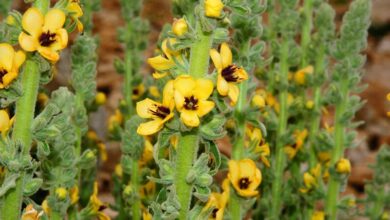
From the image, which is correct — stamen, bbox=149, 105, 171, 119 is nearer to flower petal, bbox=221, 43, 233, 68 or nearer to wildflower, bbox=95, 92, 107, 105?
flower petal, bbox=221, 43, 233, 68

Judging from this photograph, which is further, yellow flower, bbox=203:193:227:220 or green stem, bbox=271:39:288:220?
green stem, bbox=271:39:288:220

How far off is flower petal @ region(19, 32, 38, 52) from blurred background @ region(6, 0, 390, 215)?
279cm

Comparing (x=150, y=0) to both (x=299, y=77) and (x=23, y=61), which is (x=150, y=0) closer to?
(x=299, y=77)

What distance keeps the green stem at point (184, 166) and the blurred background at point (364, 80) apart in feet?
9.11

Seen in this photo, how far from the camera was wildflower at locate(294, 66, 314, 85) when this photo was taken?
314 centimetres

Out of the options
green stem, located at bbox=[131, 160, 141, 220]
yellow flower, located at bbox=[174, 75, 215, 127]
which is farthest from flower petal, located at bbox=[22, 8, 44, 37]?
green stem, located at bbox=[131, 160, 141, 220]

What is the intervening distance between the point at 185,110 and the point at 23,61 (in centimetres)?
40

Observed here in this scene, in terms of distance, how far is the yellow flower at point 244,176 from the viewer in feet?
7.92

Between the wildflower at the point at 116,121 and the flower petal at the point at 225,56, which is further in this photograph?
the wildflower at the point at 116,121

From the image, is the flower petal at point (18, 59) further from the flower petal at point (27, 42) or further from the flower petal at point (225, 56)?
the flower petal at point (225, 56)

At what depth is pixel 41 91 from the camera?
2.94m

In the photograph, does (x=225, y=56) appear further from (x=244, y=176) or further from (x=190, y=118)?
(x=244, y=176)

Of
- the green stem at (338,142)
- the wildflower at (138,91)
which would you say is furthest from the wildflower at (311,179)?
the wildflower at (138,91)

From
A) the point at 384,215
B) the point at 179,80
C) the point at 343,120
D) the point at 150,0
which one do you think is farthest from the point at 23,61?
the point at 150,0
